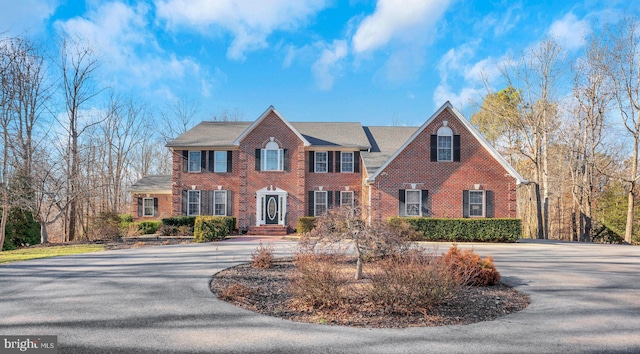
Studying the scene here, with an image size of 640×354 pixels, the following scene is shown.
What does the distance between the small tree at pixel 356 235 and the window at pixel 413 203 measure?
11.5m

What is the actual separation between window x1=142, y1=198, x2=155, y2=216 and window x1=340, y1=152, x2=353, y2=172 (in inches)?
557

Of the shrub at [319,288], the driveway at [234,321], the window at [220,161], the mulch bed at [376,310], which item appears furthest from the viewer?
the window at [220,161]

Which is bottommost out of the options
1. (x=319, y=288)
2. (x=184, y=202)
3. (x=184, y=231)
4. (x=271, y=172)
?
(x=184, y=231)

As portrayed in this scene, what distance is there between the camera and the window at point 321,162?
76.8 ft

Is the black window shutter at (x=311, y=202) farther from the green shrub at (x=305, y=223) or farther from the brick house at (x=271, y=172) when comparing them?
the green shrub at (x=305, y=223)

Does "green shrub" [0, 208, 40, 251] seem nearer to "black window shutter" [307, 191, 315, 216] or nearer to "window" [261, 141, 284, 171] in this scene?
"window" [261, 141, 284, 171]

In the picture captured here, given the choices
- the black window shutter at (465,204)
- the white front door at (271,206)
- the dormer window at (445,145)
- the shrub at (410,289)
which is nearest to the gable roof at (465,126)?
the dormer window at (445,145)

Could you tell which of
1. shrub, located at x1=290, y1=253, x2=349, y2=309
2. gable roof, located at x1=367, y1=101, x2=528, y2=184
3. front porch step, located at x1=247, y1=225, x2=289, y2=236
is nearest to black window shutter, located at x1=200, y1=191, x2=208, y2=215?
front porch step, located at x1=247, y1=225, x2=289, y2=236

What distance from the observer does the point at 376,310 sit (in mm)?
5930

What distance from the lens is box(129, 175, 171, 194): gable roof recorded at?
998 inches

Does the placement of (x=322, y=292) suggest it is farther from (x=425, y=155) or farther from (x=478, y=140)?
(x=478, y=140)

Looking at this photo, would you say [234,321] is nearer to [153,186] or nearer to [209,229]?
[209,229]

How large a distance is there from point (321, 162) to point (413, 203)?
22.8 ft

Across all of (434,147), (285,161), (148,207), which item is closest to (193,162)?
(148,207)
